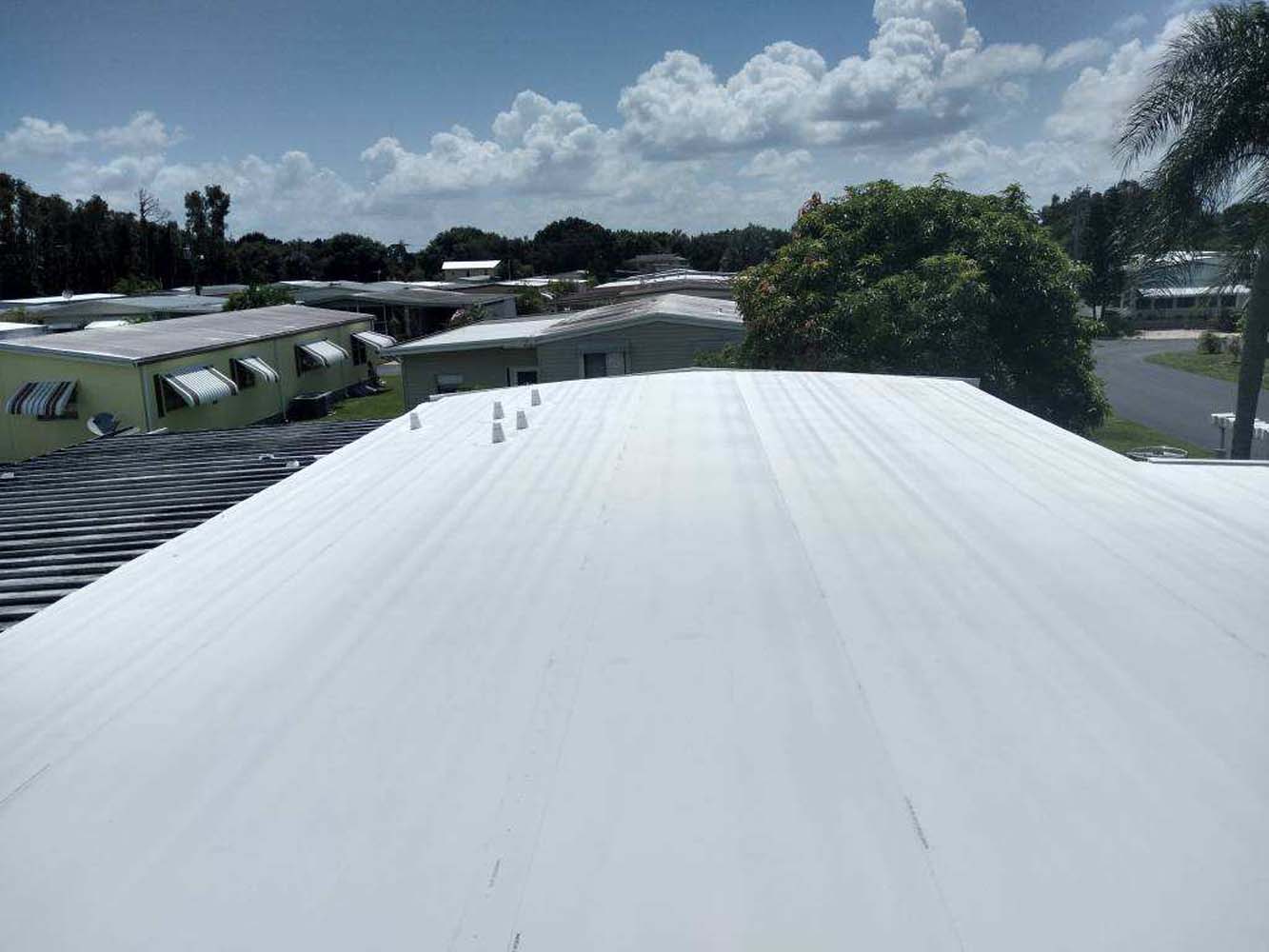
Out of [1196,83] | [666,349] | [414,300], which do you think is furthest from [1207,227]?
[414,300]

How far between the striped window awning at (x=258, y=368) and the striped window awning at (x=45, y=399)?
189 inches

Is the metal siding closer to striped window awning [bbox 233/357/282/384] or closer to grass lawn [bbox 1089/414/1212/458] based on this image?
striped window awning [bbox 233/357/282/384]

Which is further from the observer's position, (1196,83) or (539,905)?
(1196,83)

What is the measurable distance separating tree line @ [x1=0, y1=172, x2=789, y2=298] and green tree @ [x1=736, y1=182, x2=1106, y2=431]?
34286mm

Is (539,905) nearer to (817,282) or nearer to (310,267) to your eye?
(817,282)

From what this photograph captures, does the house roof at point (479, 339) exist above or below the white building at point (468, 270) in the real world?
below

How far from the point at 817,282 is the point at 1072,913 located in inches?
634

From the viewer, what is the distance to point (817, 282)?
57.5ft

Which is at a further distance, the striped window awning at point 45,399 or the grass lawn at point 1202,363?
the grass lawn at point 1202,363

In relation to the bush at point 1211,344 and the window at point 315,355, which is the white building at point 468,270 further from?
the bush at point 1211,344

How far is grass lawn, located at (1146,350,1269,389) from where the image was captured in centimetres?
3428

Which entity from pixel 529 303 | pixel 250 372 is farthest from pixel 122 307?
pixel 250 372

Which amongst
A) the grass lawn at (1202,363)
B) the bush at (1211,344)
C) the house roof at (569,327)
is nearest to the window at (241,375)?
the house roof at (569,327)

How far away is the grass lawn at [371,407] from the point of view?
99.2ft
